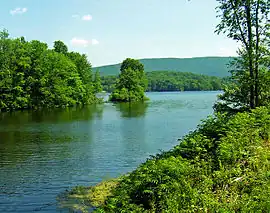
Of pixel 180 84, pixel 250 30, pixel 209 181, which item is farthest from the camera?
pixel 180 84

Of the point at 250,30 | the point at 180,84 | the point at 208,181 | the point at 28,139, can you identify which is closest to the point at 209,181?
the point at 208,181

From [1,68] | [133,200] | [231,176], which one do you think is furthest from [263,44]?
[1,68]

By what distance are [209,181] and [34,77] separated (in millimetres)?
59758

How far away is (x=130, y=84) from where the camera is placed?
90875 millimetres

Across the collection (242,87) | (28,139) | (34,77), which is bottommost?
(28,139)

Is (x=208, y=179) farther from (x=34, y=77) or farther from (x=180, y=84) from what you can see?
(x=180, y=84)

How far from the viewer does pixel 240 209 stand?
693cm

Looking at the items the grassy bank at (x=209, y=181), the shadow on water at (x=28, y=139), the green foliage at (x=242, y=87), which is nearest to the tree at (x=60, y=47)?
the shadow on water at (x=28, y=139)

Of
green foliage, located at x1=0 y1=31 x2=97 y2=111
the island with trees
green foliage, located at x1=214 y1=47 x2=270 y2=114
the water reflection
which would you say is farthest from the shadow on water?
green foliage, located at x1=0 y1=31 x2=97 y2=111

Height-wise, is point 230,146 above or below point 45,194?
above

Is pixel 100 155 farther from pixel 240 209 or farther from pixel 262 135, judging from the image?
pixel 240 209

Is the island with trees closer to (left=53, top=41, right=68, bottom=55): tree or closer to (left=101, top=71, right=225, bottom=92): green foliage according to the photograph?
(left=53, top=41, right=68, bottom=55): tree

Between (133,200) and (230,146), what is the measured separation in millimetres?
2964

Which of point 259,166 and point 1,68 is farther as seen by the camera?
point 1,68
